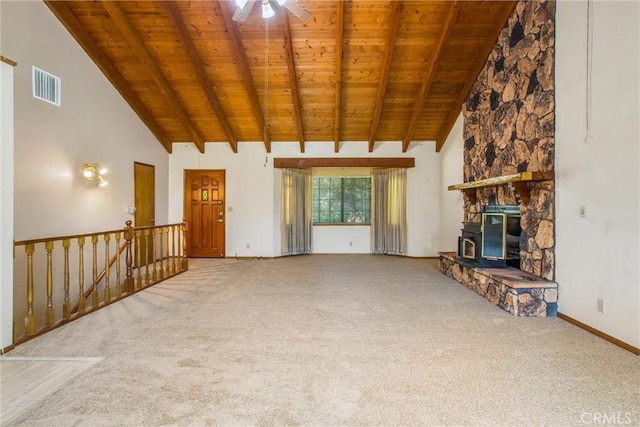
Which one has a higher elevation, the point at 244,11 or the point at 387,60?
the point at 387,60

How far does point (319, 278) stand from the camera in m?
5.71

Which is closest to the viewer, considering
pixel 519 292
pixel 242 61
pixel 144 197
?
pixel 519 292

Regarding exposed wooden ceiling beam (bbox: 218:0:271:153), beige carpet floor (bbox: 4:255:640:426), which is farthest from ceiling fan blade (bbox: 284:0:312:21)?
beige carpet floor (bbox: 4:255:640:426)

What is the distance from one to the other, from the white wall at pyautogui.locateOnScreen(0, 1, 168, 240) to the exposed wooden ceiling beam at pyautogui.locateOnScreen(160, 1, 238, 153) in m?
1.64

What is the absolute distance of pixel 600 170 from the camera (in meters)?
3.14

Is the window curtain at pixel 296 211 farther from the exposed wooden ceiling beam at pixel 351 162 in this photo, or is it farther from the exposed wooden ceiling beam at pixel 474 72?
the exposed wooden ceiling beam at pixel 474 72

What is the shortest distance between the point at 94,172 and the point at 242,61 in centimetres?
299

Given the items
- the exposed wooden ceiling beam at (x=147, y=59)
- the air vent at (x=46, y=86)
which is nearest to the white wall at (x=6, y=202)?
the air vent at (x=46, y=86)

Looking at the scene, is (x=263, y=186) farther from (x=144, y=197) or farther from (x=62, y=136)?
(x=62, y=136)

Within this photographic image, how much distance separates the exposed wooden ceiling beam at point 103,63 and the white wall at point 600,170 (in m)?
6.43

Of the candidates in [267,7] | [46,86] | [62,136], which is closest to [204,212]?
[62,136]

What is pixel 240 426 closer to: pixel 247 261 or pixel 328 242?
pixel 247 261

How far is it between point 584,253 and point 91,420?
433cm

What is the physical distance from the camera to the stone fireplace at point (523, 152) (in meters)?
3.80
